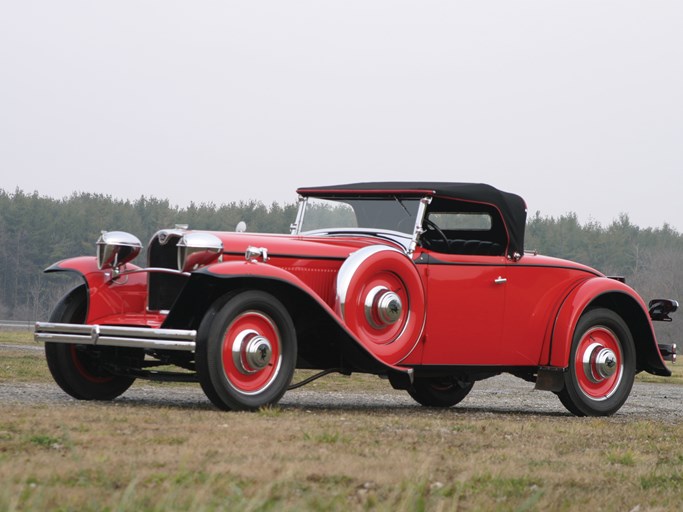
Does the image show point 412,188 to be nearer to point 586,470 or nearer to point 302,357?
point 302,357

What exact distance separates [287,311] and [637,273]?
78.2m

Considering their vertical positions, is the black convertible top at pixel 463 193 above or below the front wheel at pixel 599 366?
above

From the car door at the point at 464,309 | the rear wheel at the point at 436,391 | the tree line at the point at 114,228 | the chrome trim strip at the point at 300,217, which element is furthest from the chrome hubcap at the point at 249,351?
the tree line at the point at 114,228

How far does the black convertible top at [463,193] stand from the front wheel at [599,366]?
3.74 ft

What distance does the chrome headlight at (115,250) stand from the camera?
388 inches

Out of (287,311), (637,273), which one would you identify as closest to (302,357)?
(287,311)

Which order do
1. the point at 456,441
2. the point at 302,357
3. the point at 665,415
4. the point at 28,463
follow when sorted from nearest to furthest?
the point at 28,463 → the point at 456,441 → the point at 302,357 → the point at 665,415

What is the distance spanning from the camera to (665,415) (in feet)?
38.1

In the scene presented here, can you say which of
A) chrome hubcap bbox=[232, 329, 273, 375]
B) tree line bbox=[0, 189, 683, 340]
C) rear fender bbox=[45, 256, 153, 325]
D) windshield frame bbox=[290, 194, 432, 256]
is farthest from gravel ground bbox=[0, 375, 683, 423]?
tree line bbox=[0, 189, 683, 340]

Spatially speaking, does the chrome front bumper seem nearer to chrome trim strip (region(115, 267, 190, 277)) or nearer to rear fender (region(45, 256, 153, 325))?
rear fender (region(45, 256, 153, 325))

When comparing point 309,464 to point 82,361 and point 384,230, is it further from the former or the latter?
point 384,230

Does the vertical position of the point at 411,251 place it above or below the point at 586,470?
above

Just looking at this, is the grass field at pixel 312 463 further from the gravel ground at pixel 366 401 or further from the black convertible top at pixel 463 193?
the black convertible top at pixel 463 193

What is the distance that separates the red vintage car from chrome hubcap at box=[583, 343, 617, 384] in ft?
0.05
